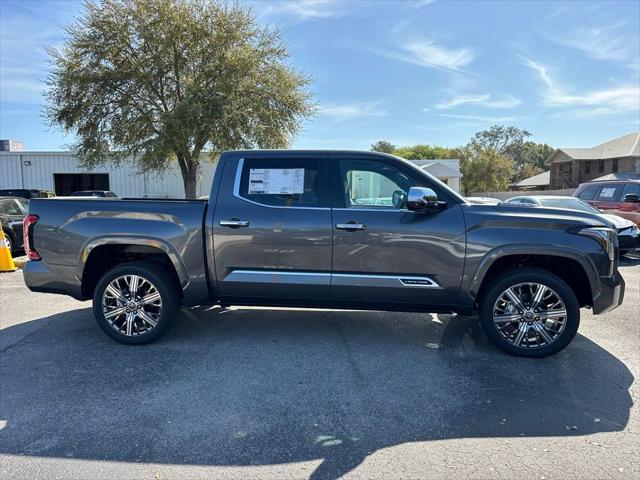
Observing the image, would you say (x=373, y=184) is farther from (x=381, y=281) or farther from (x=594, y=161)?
(x=594, y=161)

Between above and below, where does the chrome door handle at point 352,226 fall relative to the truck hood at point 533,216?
below

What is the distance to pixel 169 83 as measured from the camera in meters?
19.7

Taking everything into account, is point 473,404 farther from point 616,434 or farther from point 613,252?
point 613,252

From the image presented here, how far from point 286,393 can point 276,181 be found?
208 cm

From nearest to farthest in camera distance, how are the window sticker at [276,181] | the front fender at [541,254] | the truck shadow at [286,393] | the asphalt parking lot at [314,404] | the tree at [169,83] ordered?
the asphalt parking lot at [314,404] < the truck shadow at [286,393] < the front fender at [541,254] < the window sticker at [276,181] < the tree at [169,83]

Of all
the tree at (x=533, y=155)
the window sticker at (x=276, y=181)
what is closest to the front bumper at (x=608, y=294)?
the window sticker at (x=276, y=181)

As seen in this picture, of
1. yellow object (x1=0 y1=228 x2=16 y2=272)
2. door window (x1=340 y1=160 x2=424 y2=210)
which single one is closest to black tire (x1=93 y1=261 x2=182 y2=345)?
door window (x1=340 y1=160 x2=424 y2=210)

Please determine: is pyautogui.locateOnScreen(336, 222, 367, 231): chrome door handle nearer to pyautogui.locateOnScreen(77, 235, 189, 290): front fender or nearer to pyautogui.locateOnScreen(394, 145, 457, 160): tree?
pyautogui.locateOnScreen(77, 235, 189, 290): front fender

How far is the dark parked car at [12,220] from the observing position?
1070 centimetres

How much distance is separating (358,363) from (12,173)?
3274 cm

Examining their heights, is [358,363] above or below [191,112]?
below

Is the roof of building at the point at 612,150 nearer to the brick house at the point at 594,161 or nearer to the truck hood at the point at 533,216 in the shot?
the brick house at the point at 594,161

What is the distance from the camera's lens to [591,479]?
2.74 metres

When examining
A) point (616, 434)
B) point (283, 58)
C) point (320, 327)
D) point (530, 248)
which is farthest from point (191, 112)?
point (616, 434)
